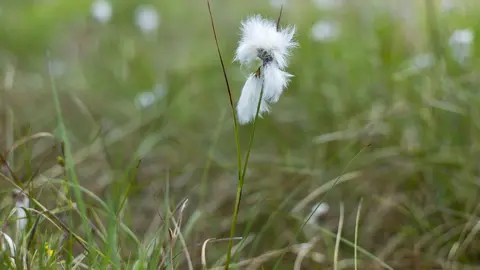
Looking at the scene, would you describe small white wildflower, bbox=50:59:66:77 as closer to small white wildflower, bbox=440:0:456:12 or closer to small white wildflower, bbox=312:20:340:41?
small white wildflower, bbox=312:20:340:41

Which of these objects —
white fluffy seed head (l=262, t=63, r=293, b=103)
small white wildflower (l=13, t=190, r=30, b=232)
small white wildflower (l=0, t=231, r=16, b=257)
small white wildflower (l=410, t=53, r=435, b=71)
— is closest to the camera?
white fluffy seed head (l=262, t=63, r=293, b=103)

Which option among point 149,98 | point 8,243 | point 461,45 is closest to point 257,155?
point 149,98

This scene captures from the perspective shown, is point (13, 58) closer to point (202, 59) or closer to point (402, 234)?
point (202, 59)

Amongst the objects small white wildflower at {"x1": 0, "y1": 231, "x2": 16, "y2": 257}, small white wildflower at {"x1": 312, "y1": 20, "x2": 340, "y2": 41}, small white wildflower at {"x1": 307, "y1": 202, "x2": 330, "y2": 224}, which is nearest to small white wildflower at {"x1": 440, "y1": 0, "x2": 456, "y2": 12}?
small white wildflower at {"x1": 312, "y1": 20, "x2": 340, "y2": 41}

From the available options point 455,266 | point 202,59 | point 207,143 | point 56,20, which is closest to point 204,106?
point 207,143

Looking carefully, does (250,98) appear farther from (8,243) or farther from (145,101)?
(145,101)

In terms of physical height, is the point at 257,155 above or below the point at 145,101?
below
